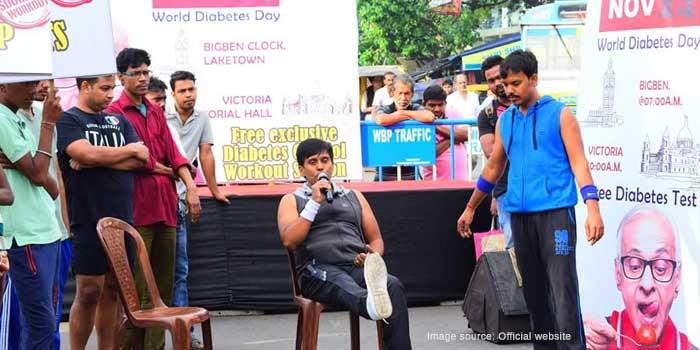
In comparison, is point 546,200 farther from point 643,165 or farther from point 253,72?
point 253,72

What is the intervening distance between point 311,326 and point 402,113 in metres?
4.29

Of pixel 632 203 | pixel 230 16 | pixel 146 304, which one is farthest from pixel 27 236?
pixel 230 16

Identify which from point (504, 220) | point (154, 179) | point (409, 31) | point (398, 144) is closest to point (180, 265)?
point (154, 179)

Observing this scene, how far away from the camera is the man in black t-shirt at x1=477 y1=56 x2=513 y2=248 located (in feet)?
28.9

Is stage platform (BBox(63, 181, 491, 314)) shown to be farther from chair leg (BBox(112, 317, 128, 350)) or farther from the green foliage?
the green foliage

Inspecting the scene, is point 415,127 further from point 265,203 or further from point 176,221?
point 176,221

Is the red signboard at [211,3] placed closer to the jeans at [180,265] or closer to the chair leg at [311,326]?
the jeans at [180,265]

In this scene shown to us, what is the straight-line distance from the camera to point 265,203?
9641 millimetres

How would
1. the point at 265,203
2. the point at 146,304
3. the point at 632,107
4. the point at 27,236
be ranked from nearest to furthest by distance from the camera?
the point at 27,236
the point at 632,107
the point at 146,304
the point at 265,203

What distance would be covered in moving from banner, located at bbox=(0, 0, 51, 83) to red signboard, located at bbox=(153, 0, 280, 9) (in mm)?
5779

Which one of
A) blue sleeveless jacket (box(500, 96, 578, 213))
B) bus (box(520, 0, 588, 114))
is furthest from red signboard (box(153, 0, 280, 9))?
bus (box(520, 0, 588, 114))

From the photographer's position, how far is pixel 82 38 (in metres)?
5.65

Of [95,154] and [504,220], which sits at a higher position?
[95,154]

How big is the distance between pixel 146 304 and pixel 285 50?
12.1 ft
